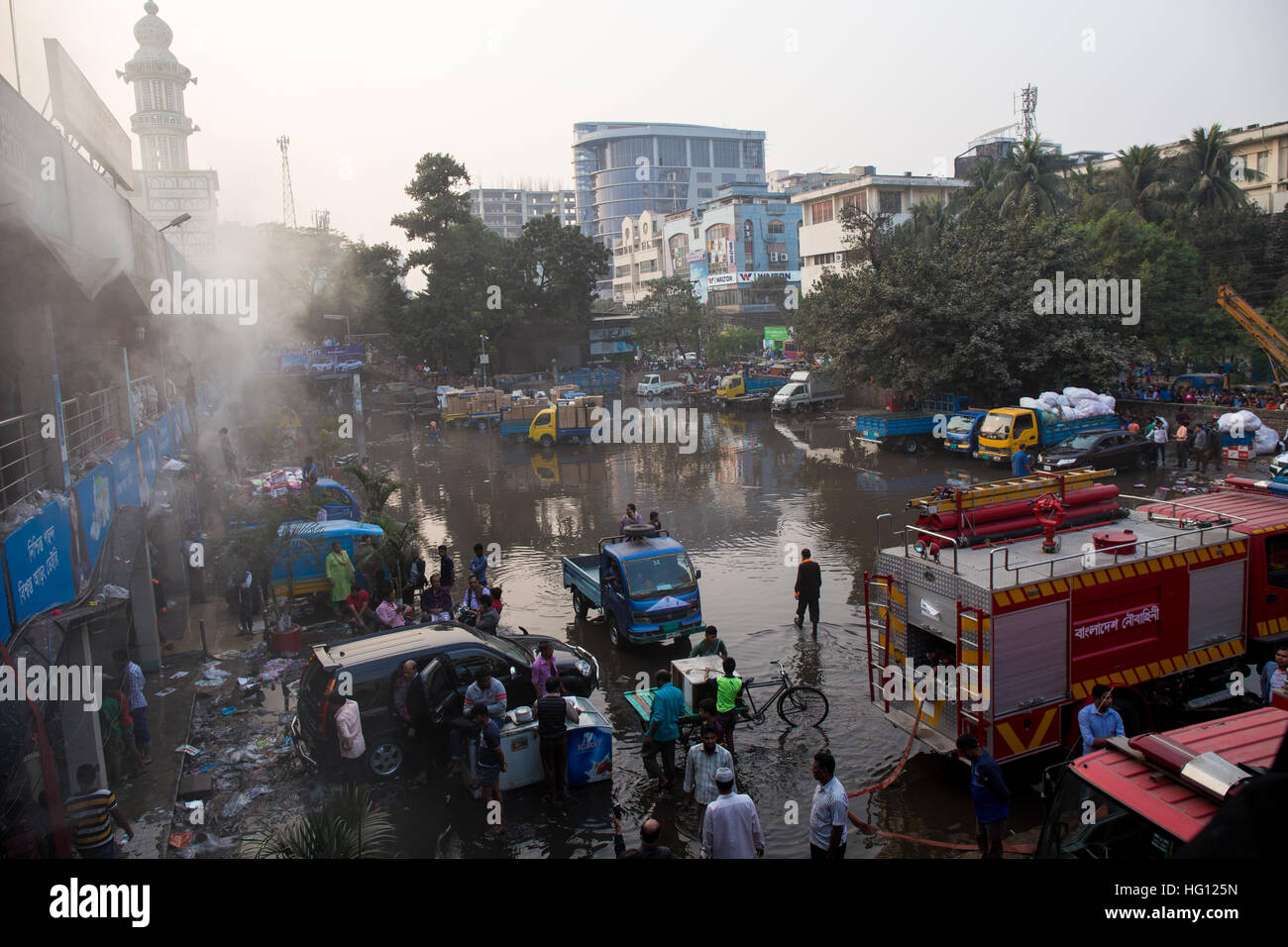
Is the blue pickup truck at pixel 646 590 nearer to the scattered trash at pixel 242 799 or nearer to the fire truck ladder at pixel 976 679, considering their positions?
the fire truck ladder at pixel 976 679

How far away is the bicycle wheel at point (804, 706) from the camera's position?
9945mm

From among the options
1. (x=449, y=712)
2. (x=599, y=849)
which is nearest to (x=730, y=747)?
(x=599, y=849)

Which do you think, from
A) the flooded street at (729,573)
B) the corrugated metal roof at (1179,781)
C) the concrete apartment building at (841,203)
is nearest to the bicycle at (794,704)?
the flooded street at (729,573)

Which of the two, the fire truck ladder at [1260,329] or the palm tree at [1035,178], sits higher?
the palm tree at [1035,178]

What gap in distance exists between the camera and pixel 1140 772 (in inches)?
199

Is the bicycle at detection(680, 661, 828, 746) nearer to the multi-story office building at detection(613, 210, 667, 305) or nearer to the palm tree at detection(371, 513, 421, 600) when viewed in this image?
the palm tree at detection(371, 513, 421, 600)

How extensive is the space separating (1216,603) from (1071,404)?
20093 millimetres

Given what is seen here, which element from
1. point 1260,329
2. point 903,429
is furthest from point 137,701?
point 1260,329

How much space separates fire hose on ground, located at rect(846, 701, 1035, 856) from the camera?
7.21 metres

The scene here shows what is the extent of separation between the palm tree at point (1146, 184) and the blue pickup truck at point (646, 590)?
39541 mm

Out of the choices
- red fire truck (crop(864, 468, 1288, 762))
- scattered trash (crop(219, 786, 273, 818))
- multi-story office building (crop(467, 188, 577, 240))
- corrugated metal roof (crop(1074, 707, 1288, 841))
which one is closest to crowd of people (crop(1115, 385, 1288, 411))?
red fire truck (crop(864, 468, 1288, 762))

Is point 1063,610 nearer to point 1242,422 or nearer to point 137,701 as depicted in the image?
point 137,701
